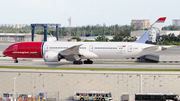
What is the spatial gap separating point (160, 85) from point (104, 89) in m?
7.59

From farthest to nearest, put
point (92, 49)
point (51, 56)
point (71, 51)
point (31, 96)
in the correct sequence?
1. point (92, 49)
2. point (71, 51)
3. point (51, 56)
4. point (31, 96)

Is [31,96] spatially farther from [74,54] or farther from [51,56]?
[74,54]

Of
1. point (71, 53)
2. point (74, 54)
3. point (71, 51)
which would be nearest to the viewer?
point (71, 51)

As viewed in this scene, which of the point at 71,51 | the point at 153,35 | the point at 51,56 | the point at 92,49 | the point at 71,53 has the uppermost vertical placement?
the point at 153,35

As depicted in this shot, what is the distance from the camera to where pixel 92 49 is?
49781 mm

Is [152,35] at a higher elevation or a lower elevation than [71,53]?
higher

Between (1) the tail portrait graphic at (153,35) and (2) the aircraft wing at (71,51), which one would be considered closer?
(2) the aircraft wing at (71,51)

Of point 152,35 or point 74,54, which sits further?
point 152,35

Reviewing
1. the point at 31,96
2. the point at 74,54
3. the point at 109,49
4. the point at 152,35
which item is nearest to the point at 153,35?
the point at 152,35

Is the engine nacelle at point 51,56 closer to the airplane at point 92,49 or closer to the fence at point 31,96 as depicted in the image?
the airplane at point 92,49

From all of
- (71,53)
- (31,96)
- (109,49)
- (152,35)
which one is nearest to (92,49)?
(109,49)

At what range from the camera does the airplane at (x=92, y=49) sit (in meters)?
48.3

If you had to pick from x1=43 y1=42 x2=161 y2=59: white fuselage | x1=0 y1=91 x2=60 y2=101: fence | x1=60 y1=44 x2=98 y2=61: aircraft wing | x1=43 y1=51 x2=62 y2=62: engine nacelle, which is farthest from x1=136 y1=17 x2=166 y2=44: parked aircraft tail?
x1=0 y1=91 x2=60 y2=101: fence

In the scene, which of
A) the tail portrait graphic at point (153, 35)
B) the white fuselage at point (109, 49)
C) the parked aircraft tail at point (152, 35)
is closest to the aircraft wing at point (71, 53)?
the white fuselage at point (109, 49)
